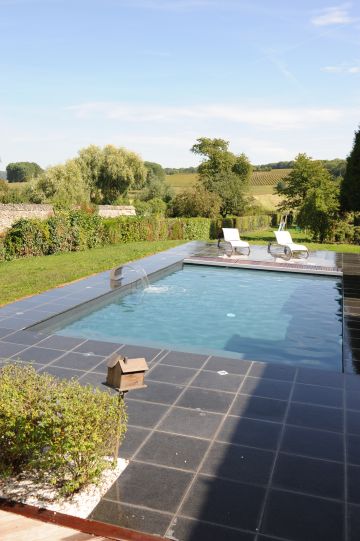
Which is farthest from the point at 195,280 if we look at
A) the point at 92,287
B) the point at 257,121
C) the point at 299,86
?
the point at 257,121

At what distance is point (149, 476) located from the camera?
12.0 feet

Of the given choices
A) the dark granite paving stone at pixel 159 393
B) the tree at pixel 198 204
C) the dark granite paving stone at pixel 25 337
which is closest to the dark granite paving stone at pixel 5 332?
the dark granite paving stone at pixel 25 337

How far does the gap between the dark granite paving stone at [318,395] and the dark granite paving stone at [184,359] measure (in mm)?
1320

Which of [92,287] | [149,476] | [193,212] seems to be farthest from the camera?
[193,212]

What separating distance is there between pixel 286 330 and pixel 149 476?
557 centimetres

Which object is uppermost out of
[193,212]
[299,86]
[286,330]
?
[299,86]

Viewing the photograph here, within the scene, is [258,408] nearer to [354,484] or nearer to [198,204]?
[354,484]

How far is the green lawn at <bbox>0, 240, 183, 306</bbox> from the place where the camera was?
10.6 metres

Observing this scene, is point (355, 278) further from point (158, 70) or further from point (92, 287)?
point (158, 70)

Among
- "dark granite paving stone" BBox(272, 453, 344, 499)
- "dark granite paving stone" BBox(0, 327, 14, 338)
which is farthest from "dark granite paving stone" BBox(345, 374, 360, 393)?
"dark granite paving stone" BBox(0, 327, 14, 338)

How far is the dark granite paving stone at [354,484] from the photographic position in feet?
11.0

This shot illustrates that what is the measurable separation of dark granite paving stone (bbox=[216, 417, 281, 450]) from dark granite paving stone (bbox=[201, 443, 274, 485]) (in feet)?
0.34

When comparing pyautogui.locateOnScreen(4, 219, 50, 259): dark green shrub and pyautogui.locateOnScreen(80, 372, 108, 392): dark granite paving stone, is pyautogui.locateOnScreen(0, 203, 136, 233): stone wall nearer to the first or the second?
pyautogui.locateOnScreen(4, 219, 50, 259): dark green shrub

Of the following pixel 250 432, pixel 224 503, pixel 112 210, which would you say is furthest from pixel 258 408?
pixel 112 210
